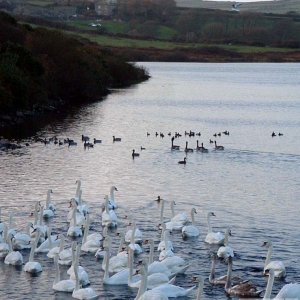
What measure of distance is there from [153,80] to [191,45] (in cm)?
5632

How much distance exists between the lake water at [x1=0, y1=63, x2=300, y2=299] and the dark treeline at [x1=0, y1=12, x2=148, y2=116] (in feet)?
9.07

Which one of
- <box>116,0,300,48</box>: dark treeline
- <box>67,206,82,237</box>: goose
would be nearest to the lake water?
<box>67,206,82,237</box>: goose

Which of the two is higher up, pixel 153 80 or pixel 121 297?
pixel 121 297

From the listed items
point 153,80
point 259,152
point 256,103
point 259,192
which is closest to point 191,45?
point 153,80

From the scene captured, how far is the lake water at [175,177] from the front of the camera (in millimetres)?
25062

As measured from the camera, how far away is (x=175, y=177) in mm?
39625

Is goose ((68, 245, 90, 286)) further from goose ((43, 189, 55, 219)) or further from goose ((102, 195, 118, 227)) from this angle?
goose ((43, 189, 55, 219))

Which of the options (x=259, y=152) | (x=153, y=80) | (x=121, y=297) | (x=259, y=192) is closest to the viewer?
(x=121, y=297)

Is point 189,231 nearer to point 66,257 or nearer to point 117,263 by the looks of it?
point 117,263

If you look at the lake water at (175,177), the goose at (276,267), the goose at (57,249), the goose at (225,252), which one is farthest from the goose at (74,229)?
the goose at (276,267)

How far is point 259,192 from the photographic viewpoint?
36.5m

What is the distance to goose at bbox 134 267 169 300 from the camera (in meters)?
20.4

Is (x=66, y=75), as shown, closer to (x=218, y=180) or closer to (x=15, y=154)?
(x=15, y=154)

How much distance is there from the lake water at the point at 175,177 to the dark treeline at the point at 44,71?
2766mm
